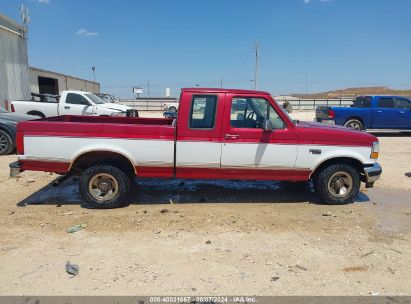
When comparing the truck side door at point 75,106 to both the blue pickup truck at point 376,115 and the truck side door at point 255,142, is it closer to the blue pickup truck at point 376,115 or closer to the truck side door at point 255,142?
the blue pickup truck at point 376,115

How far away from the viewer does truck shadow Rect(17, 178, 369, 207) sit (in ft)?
21.1

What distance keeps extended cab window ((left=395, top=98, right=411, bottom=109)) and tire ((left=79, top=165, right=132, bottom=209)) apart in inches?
571

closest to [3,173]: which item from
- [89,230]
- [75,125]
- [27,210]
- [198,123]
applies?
[27,210]

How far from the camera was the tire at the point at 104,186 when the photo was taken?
5.83 m

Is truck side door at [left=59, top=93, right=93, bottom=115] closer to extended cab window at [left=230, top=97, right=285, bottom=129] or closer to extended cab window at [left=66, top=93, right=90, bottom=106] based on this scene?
extended cab window at [left=66, top=93, right=90, bottom=106]

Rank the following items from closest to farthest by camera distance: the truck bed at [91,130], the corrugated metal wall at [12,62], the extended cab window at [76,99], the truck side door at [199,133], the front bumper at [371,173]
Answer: the truck bed at [91,130]
the truck side door at [199,133]
the front bumper at [371,173]
the extended cab window at [76,99]
the corrugated metal wall at [12,62]

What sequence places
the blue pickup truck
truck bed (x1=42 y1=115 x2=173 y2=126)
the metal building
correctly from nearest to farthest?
truck bed (x1=42 y1=115 x2=173 y2=126)
the blue pickup truck
the metal building

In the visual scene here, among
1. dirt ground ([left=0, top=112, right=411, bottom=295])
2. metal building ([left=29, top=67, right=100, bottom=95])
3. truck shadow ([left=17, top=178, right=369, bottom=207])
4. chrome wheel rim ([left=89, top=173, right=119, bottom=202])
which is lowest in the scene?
dirt ground ([left=0, top=112, right=411, bottom=295])

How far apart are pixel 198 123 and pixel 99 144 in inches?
60.8

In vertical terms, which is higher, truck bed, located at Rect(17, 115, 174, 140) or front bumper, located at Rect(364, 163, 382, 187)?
truck bed, located at Rect(17, 115, 174, 140)

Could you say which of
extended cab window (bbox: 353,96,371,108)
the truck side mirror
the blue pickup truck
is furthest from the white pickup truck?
the truck side mirror

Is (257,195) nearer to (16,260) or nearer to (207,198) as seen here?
(207,198)

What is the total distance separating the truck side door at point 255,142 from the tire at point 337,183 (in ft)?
1.91

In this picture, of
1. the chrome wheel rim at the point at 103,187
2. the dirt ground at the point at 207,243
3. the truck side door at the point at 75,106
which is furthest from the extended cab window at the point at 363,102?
the chrome wheel rim at the point at 103,187
